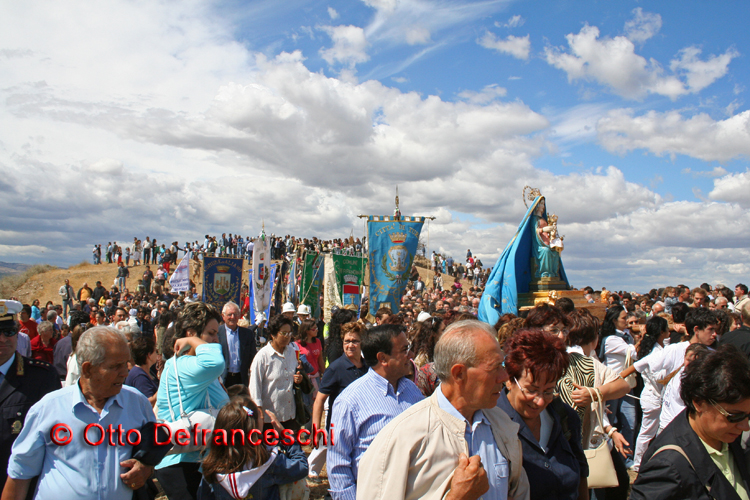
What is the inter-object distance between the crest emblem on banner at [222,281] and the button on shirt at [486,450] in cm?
1056

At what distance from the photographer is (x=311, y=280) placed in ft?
43.7

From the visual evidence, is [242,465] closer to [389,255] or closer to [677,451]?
[677,451]

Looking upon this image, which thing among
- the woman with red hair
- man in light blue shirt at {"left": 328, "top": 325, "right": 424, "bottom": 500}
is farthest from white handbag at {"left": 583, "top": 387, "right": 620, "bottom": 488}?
man in light blue shirt at {"left": 328, "top": 325, "right": 424, "bottom": 500}

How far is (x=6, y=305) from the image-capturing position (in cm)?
323

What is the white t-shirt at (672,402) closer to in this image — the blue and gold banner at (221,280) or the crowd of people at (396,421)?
the crowd of people at (396,421)

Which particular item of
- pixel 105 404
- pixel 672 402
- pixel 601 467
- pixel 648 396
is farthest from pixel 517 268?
pixel 105 404

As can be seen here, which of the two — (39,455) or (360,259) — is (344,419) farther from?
(360,259)

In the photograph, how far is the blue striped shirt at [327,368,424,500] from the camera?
2.64m

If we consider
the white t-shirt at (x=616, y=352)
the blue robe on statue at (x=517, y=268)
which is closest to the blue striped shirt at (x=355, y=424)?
the white t-shirt at (x=616, y=352)

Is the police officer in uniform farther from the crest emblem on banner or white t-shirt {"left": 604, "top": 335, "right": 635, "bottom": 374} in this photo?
the crest emblem on banner

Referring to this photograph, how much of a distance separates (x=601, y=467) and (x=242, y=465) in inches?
88.6

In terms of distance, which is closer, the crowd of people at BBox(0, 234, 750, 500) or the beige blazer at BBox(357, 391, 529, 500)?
the beige blazer at BBox(357, 391, 529, 500)

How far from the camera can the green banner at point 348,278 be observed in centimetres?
1202

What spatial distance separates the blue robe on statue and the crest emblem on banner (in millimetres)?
6147
